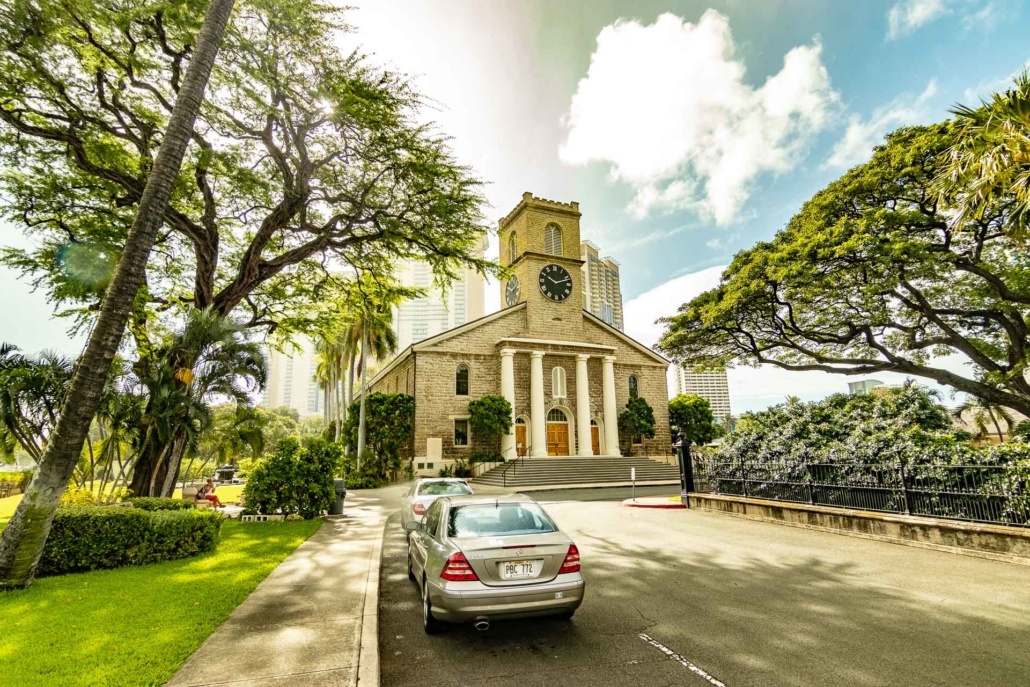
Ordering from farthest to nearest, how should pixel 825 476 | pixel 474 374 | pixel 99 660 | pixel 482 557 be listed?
pixel 474 374
pixel 825 476
pixel 482 557
pixel 99 660

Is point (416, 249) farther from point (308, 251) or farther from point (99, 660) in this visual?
point (99, 660)

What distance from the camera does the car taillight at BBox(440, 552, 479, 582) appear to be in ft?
14.9

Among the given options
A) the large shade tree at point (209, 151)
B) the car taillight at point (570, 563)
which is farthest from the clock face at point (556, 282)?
the car taillight at point (570, 563)

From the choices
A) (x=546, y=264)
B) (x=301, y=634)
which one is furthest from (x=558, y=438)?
(x=301, y=634)

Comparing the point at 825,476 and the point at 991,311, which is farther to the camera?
the point at 991,311

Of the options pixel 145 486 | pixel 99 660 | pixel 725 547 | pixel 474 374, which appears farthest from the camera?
pixel 474 374

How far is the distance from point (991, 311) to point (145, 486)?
30.3 m

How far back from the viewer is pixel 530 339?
1264 inches

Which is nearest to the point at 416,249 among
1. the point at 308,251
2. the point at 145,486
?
the point at 308,251

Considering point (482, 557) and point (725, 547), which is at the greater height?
point (482, 557)

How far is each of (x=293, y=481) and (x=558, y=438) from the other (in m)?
21.7

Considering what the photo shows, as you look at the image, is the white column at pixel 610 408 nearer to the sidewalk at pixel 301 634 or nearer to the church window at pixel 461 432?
the church window at pixel 461 432

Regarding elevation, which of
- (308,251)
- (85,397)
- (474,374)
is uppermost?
(308,251)

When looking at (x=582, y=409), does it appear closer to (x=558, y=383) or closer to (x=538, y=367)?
(x=558, y=383)
